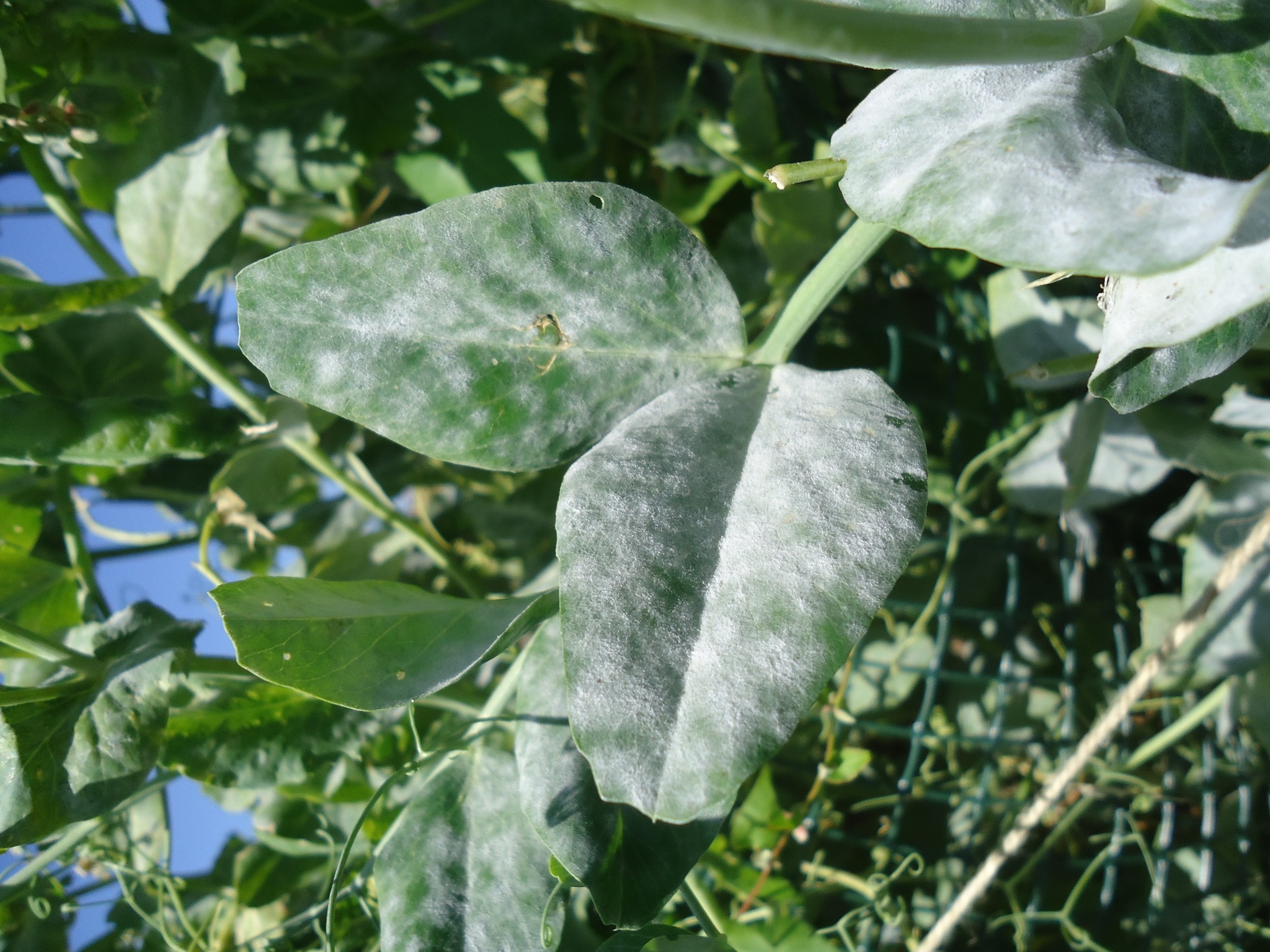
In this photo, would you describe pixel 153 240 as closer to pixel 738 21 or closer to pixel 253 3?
pixel 253 3

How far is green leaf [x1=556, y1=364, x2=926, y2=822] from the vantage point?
32cm

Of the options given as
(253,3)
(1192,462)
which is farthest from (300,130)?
(1192,462)

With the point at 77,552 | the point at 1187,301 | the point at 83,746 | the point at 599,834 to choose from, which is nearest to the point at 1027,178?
the point at 1187,301

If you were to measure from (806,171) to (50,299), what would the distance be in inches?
18.2

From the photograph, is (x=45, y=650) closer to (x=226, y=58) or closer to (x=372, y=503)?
(x=372, y=503)

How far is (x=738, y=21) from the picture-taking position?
0.21 m

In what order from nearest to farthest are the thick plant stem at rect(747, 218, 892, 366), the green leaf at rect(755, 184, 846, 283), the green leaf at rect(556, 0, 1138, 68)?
the green leaf at rect(556, 0, 1138, 68)
the thick plant stem at rect(747, 218, 892, 366)
the green leaf at rect(755, 184, 846, 283)

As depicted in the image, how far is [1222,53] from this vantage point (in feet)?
1.27

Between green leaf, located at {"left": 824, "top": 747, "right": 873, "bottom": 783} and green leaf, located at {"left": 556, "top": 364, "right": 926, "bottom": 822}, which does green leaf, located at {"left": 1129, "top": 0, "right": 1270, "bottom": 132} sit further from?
green leaf, located at {"left": 824, "top": 747, "right": 873, "bottom": 783}

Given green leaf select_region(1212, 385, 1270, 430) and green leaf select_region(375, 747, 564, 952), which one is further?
green leaf select_region(1212, 385, 1270, 430)

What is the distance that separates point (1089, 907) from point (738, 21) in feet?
3.19

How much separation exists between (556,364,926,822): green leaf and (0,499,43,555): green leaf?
496 mm

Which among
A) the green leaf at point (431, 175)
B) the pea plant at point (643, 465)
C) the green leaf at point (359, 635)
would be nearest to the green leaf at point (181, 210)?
the pea plant at point (643, 465)

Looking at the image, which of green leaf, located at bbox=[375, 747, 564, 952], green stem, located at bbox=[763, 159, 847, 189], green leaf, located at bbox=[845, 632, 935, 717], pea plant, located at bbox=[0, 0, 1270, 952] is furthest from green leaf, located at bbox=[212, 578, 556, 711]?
green leaf, located at bbox=[845, 632, 935, 717]
